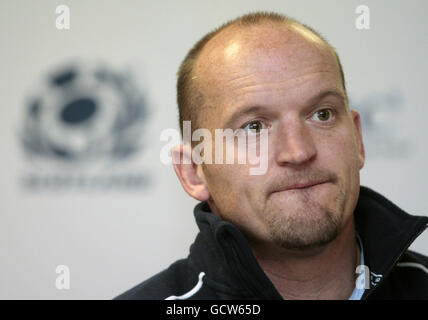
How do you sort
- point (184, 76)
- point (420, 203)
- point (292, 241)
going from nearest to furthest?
point (292, 241)
point (184, 76)
point (420, 203)

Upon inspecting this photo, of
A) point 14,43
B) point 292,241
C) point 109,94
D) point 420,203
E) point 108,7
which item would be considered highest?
point 108,7

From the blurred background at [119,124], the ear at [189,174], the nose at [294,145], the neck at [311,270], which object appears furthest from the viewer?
the blurred background at [119,124]

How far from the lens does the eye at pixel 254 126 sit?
0.97 meters

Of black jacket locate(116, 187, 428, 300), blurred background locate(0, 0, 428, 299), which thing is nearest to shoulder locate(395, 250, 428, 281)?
black jacket locate(116, 187, 428, 300)

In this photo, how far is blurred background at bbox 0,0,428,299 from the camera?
197 centimetres

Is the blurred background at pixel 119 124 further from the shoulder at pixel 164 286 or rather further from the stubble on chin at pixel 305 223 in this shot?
the stubble on chin at pixel 305 223

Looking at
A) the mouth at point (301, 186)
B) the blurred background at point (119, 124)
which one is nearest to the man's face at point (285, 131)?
the mouth at point (301, 186)

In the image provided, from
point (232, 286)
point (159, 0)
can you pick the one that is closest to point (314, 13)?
point (159, 0)

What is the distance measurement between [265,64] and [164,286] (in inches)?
21.5

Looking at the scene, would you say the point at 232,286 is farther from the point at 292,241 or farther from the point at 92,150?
the point at 92,150

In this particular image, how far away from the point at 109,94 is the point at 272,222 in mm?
1285

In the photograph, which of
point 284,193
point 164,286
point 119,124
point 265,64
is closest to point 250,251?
point 284,193

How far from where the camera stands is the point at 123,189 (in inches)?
78.0

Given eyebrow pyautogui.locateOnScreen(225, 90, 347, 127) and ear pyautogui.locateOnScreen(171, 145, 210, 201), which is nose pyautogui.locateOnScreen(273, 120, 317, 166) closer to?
eyebrow pyautogui.locateOnScreen(225, 90, 347, 127)
